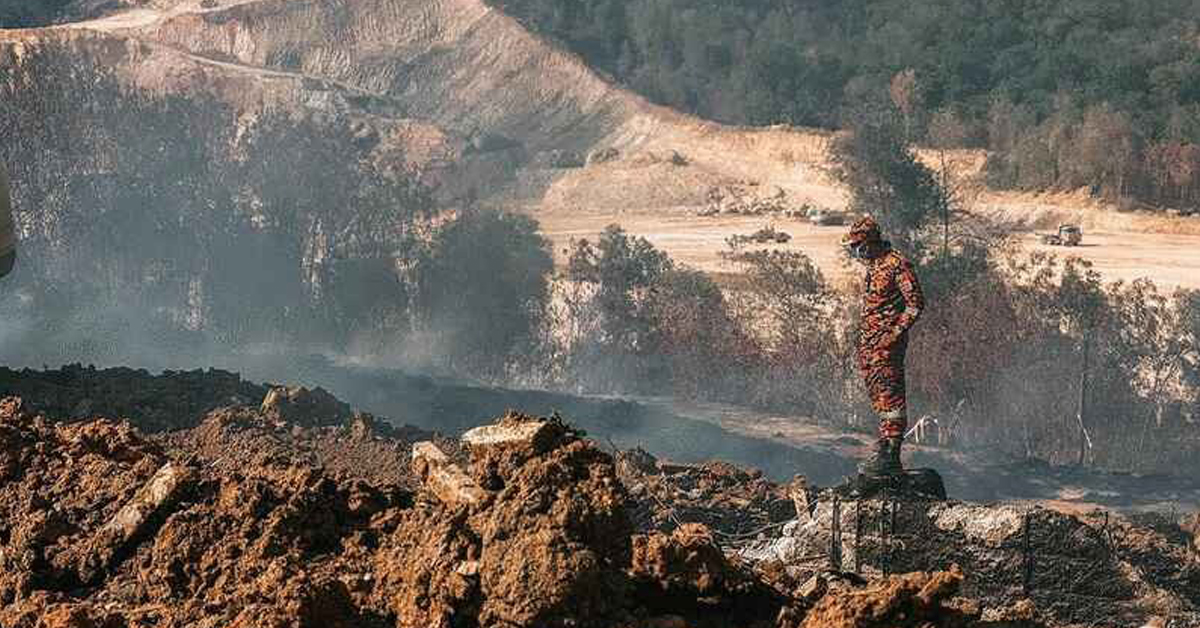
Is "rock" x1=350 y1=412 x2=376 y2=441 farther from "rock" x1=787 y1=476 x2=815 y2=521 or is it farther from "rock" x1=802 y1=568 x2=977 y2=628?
"rock" x1=802 y1=568 x2=977 y2=628

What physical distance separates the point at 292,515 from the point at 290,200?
30928mm

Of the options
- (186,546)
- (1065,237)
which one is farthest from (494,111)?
(186,546)

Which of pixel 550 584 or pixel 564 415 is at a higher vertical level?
pixel 550 584

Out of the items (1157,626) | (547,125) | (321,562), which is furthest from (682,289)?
(547,125)

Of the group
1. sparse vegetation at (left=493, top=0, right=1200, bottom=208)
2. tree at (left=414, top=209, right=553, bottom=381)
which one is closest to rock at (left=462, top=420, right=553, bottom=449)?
tree at (left=414, top=209, right=553, bottom=381)

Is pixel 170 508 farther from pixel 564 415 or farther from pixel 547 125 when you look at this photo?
pixel 547 125

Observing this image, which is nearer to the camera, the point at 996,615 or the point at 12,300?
the point at 996,615

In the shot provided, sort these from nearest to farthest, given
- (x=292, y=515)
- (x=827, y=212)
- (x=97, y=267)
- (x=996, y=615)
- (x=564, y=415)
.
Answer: (x=996, y=615), (x=292, y=515), (x=564, y=415), (x=97, y=267), (x=827, y=212)

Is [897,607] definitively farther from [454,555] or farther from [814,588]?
[454,555]

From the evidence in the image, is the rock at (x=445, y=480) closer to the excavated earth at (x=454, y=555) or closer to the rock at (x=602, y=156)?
the excavated earth at (x=454, y=555)

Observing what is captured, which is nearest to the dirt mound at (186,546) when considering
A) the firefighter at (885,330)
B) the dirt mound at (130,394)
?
the firefighter at (885,330)

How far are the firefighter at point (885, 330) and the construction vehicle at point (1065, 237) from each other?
1245 inches

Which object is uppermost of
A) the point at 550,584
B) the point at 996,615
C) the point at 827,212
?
the point at 550,584

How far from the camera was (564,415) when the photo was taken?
931 inches
